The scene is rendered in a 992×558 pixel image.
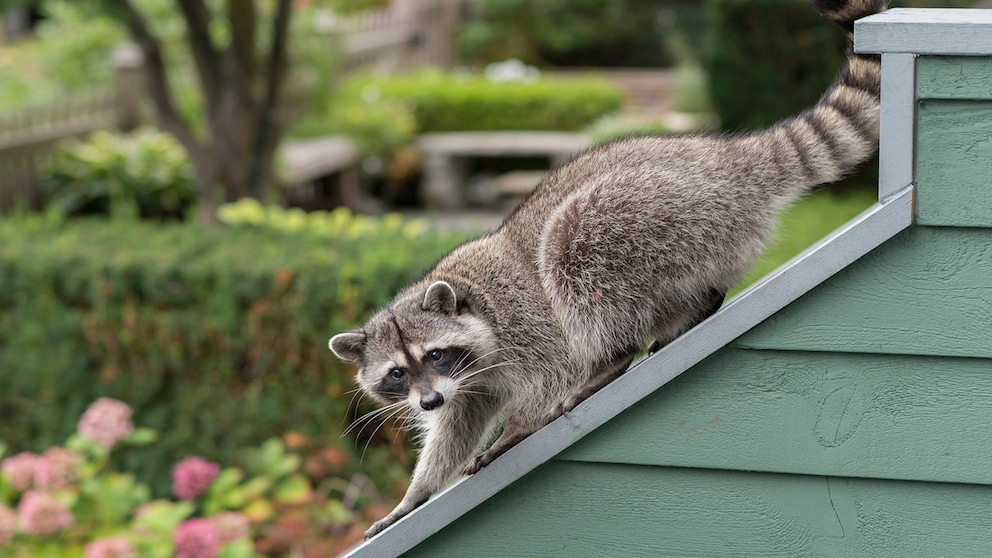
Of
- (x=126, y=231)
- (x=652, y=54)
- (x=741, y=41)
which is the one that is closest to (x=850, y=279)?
(x=126, y=231)

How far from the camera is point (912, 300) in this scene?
81.4 inches

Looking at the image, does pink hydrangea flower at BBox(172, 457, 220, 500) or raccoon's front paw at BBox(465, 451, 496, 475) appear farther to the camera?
pink hydrangea flower at BBox(172, 457, 220, 500)

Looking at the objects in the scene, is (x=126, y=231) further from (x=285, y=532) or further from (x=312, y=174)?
(x=312, y=174)

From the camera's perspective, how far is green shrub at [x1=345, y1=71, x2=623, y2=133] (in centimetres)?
1488

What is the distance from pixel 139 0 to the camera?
12.3 metres

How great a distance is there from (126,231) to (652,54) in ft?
55.7

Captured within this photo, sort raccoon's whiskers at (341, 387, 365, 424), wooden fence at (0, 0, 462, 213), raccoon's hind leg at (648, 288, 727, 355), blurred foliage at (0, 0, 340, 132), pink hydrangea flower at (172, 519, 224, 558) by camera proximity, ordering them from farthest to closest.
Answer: blurred foliage at (0, 0, 340, 132) < wooden fence at (0, 0, 462, 213) < pink hydrangea flower at (172, 519, 224, 558) < raccoon's whiskers at (341, 387, 365, 424) < raccoon's hind leg at (648, 288, 727, 355)

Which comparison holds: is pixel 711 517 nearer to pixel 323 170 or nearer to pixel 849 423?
pixel 849 423

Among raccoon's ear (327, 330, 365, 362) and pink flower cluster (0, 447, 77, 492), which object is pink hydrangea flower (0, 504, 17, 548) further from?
raccoon's ear (327, 330, 365, 362)

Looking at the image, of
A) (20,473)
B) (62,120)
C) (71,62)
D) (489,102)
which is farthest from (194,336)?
(489,102)

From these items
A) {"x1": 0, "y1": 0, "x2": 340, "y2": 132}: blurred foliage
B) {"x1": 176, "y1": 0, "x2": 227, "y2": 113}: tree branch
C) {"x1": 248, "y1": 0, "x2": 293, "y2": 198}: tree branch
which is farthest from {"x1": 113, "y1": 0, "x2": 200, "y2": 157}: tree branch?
{"x1": 0, "y1": 0, "x2": 340, "y2": 132}: blurred foliage

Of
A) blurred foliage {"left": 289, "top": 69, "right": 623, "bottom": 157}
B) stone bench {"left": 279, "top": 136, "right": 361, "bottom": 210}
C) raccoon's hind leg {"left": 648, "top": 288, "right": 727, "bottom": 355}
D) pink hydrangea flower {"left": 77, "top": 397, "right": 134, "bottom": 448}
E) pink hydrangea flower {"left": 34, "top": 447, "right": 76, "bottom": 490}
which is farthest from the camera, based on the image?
blurred foliage {"left": 289, "top": 69, "right": 623, "bottom": 157}

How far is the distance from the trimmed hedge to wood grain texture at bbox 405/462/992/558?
3109 millimetres

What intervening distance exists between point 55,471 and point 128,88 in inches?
274
